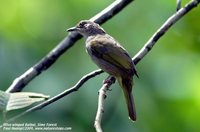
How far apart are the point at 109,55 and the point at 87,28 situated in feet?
1.80

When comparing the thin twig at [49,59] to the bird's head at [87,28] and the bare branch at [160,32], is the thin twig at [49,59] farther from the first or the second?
the bird's head at [87,28]

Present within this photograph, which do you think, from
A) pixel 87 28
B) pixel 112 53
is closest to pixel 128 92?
pixel 112 53

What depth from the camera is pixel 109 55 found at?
5410mm

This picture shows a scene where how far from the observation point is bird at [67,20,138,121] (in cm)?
492

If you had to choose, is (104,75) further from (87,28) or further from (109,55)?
(109,55)

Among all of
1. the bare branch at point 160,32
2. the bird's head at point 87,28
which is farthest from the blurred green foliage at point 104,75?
the bare branch at point 160,32

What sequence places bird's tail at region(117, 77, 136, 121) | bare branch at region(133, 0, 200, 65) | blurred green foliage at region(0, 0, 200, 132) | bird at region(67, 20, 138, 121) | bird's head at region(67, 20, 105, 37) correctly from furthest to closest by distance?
bird's head at region(67, 20, 105, 37) → blurred green foliage at region(0, 0, 200, 132) → bird at region(67, 20, 138, 121) → bird's tail at region(117, 77, 136, 121) → bare branch at region(133, 0, 200, 65)

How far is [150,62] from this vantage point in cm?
585

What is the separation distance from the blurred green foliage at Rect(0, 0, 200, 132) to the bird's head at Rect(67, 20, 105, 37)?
0.43 feet

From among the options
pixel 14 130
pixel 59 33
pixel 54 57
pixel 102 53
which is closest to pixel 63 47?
pixel 54 57

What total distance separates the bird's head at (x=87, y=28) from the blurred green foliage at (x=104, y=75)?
132 millimetres

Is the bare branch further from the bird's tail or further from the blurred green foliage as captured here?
the blurred green foliage

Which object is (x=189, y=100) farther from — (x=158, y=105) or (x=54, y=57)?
(x=54, y=57)

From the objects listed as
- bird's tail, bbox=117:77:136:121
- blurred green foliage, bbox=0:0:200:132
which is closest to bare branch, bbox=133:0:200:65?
bird's tail, bbox=117:77:136:121
